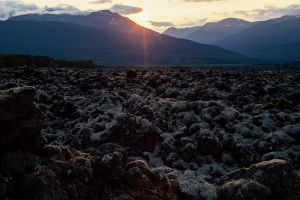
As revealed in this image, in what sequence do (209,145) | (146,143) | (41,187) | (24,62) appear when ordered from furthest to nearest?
(24,62) → (146,143) → (209,145) → (41,187)

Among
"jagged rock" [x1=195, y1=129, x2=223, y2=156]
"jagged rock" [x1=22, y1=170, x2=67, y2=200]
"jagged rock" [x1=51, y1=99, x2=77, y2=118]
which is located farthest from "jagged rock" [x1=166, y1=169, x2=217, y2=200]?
"jagged rock" [x1=51, y1=99, x2=77, y2=118]

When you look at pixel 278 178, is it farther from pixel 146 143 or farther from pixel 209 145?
pixel 146 143

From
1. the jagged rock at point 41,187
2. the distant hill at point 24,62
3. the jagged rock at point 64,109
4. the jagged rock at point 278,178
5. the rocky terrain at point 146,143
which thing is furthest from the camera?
the distant hill at point 24,62

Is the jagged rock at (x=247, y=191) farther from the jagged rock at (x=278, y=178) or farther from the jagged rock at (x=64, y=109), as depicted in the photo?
the jagged rock at (x=64, y=109)

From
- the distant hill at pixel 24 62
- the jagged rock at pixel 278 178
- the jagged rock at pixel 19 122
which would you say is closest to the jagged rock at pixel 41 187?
the jagged rock at pixel 19 122

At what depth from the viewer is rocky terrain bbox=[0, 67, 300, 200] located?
8.77m

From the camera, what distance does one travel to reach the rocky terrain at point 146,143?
8773 mm

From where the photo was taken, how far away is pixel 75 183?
8555 millimetres

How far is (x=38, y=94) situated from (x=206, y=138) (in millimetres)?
12518

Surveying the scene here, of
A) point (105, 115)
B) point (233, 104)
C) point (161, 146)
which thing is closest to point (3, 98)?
point (161, 146)

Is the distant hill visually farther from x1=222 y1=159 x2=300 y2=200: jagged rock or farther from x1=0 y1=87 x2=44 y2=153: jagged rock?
x1=222 y1=159 x2=300 y2=200: jagged rock

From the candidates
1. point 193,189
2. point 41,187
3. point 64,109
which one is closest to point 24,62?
point 64,109

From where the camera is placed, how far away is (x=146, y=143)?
17000 millimetres

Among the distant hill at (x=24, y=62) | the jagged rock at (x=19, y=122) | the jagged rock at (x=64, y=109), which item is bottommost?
the distant hill at (x=24, y=62)
